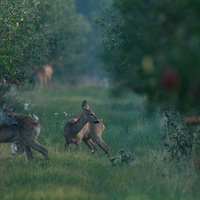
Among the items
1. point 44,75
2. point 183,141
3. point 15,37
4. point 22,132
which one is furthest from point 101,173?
point 44,75

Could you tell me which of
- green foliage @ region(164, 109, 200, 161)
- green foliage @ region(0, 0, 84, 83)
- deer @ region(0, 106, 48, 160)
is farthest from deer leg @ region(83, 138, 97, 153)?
green foliage @ region(164, 109, 200, 161)

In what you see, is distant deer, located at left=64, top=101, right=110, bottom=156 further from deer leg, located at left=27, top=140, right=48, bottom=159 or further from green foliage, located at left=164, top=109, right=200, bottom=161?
green foliage, located at left=164, top=109, right=200, bottom=161

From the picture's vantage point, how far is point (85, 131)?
59.7ft

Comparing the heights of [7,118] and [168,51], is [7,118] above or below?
above

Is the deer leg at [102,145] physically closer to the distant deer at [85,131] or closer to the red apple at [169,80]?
the distant deer at [85,131]

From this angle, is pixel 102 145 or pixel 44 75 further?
pixel 44 75

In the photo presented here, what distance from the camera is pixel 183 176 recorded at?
42.1 ft

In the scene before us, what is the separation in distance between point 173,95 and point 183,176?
18.5 ft

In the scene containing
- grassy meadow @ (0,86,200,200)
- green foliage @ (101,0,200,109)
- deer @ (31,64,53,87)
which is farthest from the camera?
deer @ (31,64,53,87)

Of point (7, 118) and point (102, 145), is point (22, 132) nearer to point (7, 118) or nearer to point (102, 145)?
point (7, 118)

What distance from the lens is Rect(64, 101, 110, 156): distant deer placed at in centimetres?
1758

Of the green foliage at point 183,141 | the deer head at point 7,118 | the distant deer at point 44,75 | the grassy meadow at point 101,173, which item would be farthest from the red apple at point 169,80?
the distant deer at point 44,75

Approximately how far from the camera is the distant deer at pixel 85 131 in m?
17.6

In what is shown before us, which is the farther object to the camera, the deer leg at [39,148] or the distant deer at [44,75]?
the distant deer at [44,75]
